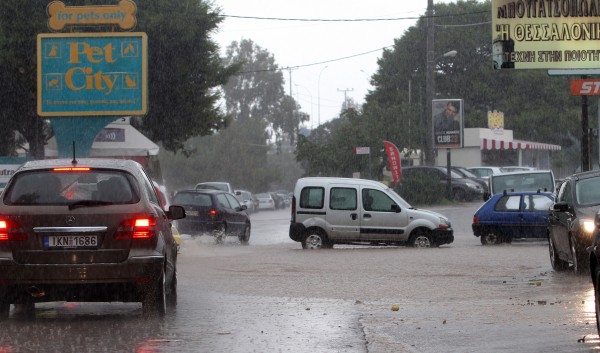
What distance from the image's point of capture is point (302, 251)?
2461cm

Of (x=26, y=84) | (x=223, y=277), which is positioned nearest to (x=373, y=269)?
(x=223, y=277)

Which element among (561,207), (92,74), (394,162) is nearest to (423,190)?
(394,162)

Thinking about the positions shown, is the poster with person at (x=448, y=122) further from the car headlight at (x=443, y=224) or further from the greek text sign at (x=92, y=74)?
the car headlight at (x=443, y=224)

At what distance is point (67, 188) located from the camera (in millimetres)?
10828

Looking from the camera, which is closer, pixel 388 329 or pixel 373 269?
pixel 388 329

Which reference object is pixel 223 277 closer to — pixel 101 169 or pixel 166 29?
pixel 101 169

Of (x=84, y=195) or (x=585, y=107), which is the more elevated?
(x=585, y=107)

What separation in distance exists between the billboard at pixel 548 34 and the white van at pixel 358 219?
5185 mm

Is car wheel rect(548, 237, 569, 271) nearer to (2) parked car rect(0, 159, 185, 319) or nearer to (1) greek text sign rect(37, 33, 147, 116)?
(2) parked car rect(0, 159, 185, 319)

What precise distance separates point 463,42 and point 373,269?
64.3m

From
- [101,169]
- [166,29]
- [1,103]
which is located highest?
[166,29]

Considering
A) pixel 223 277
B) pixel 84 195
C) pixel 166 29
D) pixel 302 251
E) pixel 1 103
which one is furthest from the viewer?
pixel 166 29

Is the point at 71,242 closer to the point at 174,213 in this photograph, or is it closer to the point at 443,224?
the point at 174,213

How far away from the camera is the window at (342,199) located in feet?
83.3
